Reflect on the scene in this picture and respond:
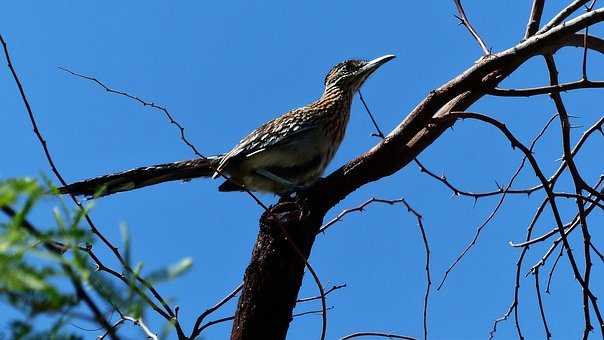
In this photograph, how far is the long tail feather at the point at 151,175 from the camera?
3.84 meters

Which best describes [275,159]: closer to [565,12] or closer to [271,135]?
[271,135]

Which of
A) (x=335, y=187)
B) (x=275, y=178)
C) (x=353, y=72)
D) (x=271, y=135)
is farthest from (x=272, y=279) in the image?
(x=353, y=72)

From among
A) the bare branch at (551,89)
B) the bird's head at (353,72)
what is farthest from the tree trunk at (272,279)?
the bird's head at (353,72)

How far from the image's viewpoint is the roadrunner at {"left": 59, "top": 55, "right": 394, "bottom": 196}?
13.6ft

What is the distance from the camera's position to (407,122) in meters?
3.61

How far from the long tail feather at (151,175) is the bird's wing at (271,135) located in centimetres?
11

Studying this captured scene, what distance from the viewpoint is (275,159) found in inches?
174

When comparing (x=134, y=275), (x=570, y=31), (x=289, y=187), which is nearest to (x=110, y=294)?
(x=134, y=275)

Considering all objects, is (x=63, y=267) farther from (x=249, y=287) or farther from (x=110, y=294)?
(x=249, y=287)

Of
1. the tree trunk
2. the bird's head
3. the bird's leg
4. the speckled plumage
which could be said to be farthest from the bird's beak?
the tree trunk

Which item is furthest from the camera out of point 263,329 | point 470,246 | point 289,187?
point 289,187

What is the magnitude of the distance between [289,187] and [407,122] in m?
0.81

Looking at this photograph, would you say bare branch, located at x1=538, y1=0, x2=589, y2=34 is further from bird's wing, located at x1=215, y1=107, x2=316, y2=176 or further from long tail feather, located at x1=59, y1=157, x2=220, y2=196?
long tail feather, located at x1=59, y1=157, x2=220, y2=196

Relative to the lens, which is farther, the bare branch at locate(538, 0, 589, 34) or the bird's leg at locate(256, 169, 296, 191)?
the bird's leg at locate(256, 169, 296, 191)
